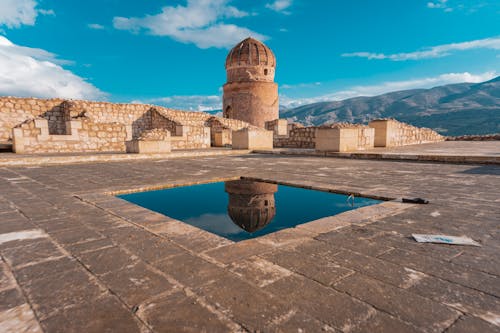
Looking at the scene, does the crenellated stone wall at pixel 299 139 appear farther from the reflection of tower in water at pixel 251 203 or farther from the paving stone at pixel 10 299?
the paving stone at pixel 10 299

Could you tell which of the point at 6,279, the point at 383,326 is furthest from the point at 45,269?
the point at 383,326

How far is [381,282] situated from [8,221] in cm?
331

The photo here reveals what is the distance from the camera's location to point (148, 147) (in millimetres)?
10531

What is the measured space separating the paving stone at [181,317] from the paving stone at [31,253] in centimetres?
108

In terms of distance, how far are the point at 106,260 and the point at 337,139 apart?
9.25 m

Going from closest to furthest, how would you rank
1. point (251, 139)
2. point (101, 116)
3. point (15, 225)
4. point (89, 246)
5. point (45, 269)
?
point (45, 269) < point (89, 246) < point (15, 225) < point (251, 139) < point (101, 116)

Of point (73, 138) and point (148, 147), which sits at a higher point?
point (73, 138)

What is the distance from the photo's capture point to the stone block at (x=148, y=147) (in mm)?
10373

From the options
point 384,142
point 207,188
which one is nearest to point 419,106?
point 384,142

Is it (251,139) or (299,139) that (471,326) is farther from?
(299,139)

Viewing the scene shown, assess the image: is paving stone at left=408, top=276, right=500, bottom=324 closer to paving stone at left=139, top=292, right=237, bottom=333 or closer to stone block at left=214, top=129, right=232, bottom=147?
paving stone at left=139, top=292, right=237, bottom=333

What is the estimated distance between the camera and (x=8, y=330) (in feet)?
3.99

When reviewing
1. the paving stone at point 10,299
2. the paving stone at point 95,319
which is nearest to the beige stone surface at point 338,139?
the paving stone at point 95,319

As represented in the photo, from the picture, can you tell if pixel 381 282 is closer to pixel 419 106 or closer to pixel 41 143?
pixel 41 143
